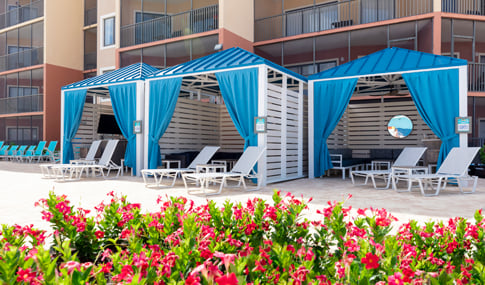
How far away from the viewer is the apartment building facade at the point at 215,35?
13531 mm

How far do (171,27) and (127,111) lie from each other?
25.8ft

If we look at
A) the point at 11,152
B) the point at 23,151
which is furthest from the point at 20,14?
the point at 23,151

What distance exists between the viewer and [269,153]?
8305 mm

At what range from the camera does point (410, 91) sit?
27.8 feet

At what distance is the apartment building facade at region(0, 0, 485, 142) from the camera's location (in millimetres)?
13531

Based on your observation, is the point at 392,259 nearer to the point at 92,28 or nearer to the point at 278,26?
the point at 278,26

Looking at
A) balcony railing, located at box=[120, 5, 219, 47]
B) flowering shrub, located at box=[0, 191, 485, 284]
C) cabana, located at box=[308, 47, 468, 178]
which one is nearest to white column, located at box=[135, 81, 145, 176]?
cabana, located at box=[308, 47, 468, 178]

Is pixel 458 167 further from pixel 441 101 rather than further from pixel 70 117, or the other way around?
pixel 70 117

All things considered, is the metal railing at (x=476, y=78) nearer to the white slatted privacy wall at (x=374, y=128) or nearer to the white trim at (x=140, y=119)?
the white slatted privacy wall at (x=374, y=128)

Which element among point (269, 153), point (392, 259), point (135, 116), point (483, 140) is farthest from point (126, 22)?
point (392, 259)

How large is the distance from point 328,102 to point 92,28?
54.6 feet

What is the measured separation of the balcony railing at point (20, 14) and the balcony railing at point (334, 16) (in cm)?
1370

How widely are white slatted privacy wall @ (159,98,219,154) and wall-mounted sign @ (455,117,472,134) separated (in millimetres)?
7101

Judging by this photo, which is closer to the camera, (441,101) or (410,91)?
(441,101)
